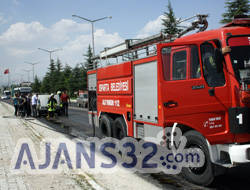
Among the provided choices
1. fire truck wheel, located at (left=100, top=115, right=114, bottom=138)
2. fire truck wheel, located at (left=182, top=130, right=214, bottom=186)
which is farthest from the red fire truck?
fire truck wheel, located at (left=100, top=115, right=114, bottom=138)

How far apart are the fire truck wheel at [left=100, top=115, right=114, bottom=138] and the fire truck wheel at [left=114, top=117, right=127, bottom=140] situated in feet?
1.28

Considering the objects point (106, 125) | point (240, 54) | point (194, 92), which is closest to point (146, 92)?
point (194, 92)

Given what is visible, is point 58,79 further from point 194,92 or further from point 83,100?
point 194,92

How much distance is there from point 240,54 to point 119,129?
4.67 meters

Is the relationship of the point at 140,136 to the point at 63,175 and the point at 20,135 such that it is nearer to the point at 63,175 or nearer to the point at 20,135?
the point at 63,175

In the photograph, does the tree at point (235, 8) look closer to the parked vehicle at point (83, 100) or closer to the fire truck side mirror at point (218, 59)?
the parked vehicle at point (83, 100)

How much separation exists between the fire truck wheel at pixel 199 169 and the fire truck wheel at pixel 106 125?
3956 millimetres

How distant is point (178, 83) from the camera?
571cm

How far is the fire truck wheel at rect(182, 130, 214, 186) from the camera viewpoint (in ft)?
17.6

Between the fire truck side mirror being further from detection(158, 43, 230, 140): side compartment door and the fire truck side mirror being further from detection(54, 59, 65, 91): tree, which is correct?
detection(54, 59, 65, 91): tree

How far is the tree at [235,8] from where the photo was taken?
3052 cm

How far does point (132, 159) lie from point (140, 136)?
86cm

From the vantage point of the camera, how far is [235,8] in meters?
Result: 31.1

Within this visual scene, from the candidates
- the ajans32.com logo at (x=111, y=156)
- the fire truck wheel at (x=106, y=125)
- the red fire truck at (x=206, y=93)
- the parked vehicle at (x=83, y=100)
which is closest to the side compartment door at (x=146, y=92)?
the red fire truck at (x=206, y=93)
